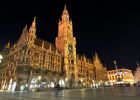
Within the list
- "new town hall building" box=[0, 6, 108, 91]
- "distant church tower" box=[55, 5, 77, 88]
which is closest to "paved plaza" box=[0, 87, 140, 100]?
"new town hall building" box=[0, 6, 108, 91]

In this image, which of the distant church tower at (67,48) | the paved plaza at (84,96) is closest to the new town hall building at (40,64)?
the distant church tower at (67,48)

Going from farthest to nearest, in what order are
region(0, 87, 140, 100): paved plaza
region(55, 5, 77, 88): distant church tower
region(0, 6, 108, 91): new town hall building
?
region(55, 5, 77, 88): distant church tower < region(0, 6, 108, 91): new town hall building < region(0, 87, 140, 100): paved plaza

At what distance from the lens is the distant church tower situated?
6858 centimetres

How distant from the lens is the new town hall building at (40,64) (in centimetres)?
5085

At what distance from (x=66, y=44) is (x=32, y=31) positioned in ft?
73.2

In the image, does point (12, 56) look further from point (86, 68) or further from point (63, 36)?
point (86, 68)

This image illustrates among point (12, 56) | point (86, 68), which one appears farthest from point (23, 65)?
point (86, 68)

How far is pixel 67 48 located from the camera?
7531cm

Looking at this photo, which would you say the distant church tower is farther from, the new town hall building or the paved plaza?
the paved plaza

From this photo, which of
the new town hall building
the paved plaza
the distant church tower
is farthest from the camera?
the distant church tower

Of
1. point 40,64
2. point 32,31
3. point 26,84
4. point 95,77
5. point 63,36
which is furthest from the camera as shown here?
point 95,77

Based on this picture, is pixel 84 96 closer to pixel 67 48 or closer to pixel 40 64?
pixel 40 64

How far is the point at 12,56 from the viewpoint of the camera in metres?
63.2

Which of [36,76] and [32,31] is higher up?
[32,31]
